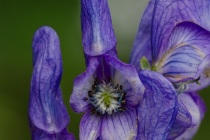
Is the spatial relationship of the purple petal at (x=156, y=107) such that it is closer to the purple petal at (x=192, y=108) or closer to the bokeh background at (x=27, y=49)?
the purple petal at (x=192, y=108)

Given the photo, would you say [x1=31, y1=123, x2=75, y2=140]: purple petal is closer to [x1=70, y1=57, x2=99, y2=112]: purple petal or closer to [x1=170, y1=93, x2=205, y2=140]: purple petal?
[x1=70, y1=57, x2=99, y2=112]: purple petal

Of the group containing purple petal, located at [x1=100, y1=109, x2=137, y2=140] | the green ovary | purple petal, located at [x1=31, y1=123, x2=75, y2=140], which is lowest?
purple petal, located at [x1=31, y1=123, x2=75, y2=140]

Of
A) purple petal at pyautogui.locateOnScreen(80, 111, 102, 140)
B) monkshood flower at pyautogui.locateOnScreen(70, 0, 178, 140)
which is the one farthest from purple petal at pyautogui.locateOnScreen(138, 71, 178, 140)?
purple petal at pyautogui.locateOnScreen(80, 111, 102, 140)

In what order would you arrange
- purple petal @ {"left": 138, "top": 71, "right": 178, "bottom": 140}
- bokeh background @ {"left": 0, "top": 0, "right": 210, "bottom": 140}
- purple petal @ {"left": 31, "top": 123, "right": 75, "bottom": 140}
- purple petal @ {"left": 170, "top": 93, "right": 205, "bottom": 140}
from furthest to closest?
bokeh background @ {"left": 0, "top": 0, "right": 210, "bottom": 140} < purple petal @ {"left": 170, "top": 93, "right": 205, "bottom": 140} < purple petal @ {"left": 31, "top": 123, "right": 75, "bottom": 140} < purple petal @ {"left": 138, "top": 71, "right": 178, "bottom": 140}

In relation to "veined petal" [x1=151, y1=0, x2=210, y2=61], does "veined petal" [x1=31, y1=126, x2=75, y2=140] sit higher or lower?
lower

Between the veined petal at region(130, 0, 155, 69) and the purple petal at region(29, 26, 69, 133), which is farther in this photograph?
the veined petal at region(130, 0, 155, 69)

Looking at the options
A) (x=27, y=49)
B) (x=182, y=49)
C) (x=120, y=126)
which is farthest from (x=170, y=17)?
(x=27, y=49)

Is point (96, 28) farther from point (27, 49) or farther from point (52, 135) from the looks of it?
point (27, 49)

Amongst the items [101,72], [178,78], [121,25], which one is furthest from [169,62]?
[121,25]

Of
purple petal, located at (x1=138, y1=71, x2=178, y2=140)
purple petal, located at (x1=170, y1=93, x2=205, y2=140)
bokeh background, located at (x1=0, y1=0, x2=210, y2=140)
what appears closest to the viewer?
purple petal, located at (x1=138, y1=71, x2=178, y2=140)
